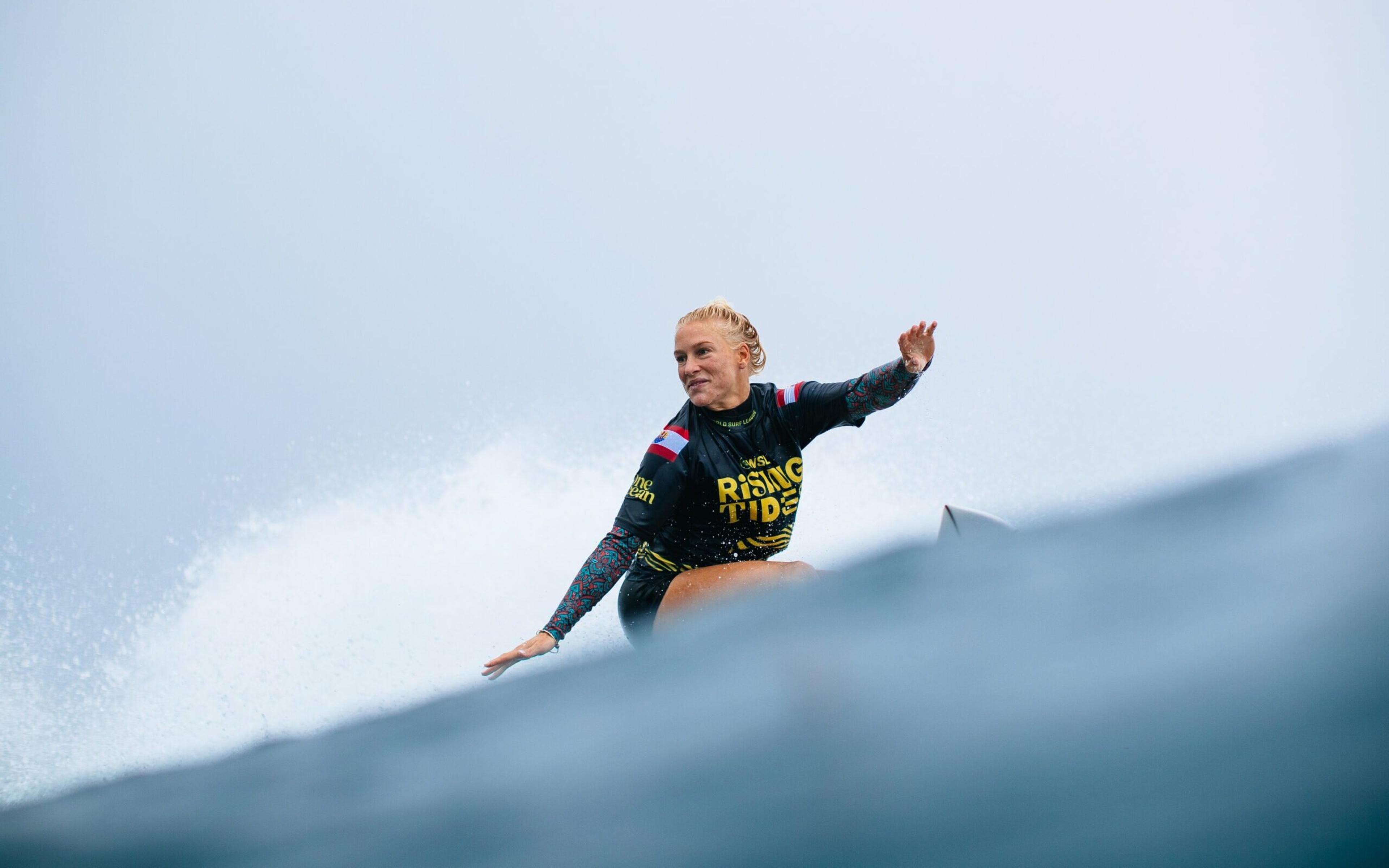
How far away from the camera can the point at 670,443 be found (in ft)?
11.9

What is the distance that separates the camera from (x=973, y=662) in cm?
199

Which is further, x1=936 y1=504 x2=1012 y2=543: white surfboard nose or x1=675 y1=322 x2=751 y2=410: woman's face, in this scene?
x1=936 y1=504 x2=1012 y2=543: white surfboard nose

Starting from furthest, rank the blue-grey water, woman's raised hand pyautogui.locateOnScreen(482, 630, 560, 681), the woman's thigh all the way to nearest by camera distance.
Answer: the woman's thigh
woman's raised hand pyautogui.locateOnScreen(482, 630, 560, 681)
the blue-grey water

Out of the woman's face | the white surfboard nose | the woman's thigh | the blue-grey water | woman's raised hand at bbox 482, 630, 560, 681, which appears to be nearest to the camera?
the blue-grey water

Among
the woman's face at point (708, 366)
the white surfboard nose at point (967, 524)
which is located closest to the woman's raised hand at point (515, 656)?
the woman's face at point (708, 366)

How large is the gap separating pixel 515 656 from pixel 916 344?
2.02m

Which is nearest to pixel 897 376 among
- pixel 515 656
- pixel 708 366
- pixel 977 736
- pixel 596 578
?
pixel 708 366

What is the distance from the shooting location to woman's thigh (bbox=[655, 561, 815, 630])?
3566 mm

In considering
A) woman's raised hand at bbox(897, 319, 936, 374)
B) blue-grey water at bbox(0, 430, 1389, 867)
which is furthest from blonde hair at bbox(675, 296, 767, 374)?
blue-grey water at bbox(0, 430, 1389, 867)

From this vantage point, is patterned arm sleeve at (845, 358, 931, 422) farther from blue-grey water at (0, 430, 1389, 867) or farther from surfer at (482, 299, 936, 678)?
blue-grey water at (0, 430, 1389, 867)

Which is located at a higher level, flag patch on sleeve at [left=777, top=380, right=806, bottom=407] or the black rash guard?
flag patch on sleeve at [left=777, top=380, right=806, bottom=407]

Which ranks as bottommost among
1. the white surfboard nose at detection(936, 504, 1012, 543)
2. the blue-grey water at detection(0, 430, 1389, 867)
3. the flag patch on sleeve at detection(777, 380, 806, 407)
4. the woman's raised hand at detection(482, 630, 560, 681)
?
the blue-grey water at detection(0, 430, 1389, 867)

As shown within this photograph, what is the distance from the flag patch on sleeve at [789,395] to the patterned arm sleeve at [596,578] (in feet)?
2.81

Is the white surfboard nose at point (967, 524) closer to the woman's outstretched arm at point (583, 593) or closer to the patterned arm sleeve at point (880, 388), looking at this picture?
the patterned arm sleeve at point (880, 388)
